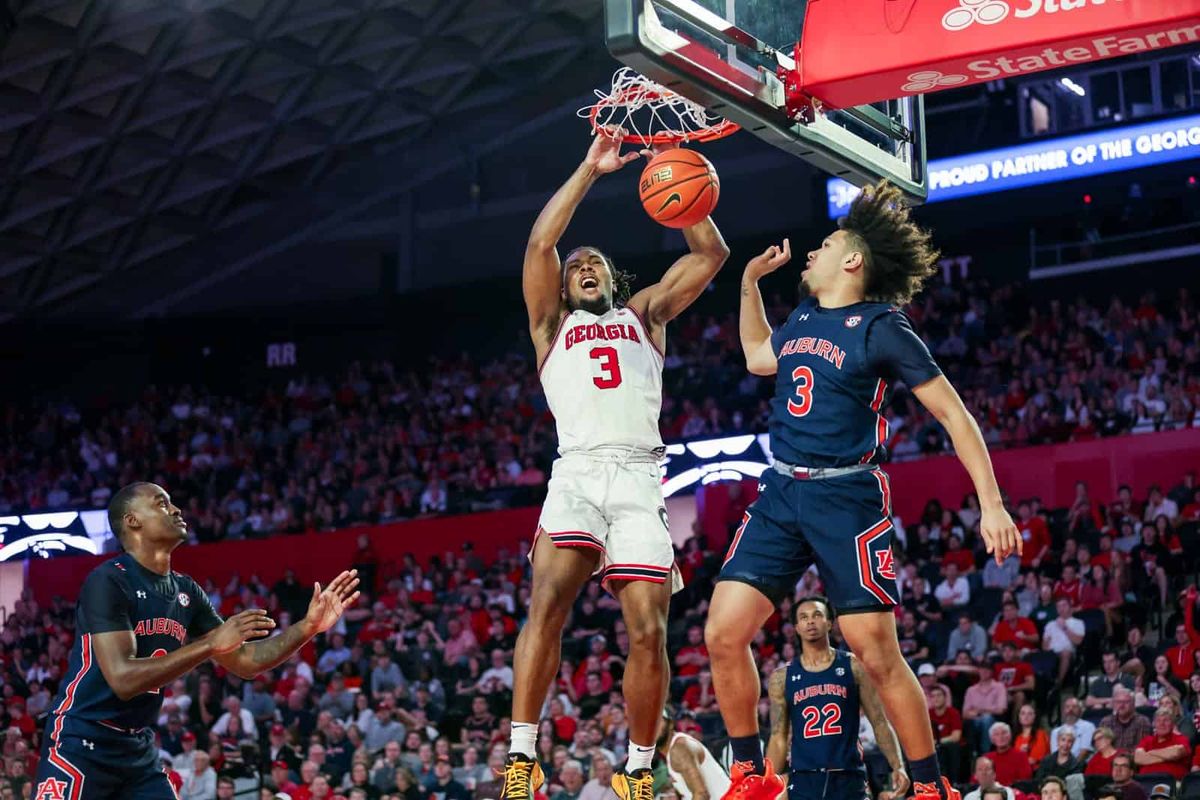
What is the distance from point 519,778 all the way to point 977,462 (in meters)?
2.25

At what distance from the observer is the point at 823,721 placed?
823cm

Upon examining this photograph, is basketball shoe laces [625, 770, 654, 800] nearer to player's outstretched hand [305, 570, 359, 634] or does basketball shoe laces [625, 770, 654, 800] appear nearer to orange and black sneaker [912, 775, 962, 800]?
orange and black sneaker [912, 775, 962, 800]

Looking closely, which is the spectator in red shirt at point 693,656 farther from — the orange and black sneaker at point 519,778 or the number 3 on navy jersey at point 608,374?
the orange and black sneaker at point 519,778

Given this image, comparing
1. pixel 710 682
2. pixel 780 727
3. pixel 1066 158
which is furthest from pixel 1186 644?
pixel 1066 158

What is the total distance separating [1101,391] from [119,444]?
56.9 ft

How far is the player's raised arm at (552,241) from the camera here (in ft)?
22.2

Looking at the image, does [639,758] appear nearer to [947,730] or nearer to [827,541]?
[827,541]

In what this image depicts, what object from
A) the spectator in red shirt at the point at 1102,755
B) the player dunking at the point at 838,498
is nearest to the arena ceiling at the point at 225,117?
the spectator in red shirt at the point at 1102,755

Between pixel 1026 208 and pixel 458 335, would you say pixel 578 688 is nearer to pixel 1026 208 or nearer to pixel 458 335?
pixel 1026 208

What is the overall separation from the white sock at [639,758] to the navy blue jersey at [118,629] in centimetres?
208

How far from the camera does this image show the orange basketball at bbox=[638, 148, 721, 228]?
6680mm

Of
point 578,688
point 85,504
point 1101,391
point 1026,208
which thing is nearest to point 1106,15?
point 578,688

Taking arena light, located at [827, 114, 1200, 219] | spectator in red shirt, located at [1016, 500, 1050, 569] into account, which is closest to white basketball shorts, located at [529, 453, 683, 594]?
spectator in red shirt, located at [1016, 500, 1050, 569]

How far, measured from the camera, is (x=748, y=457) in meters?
20.3
